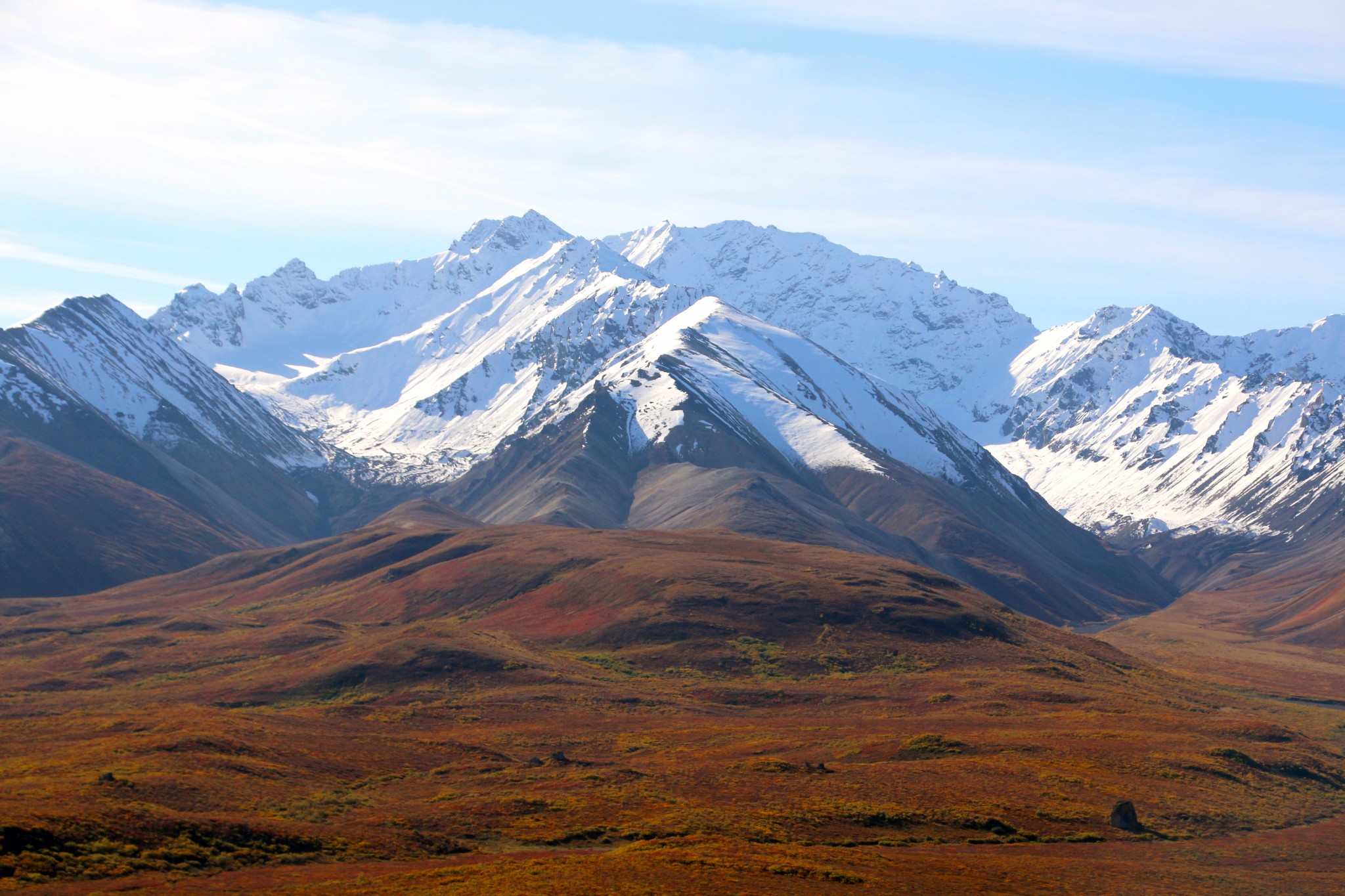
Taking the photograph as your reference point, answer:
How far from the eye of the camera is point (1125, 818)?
89.1 metres

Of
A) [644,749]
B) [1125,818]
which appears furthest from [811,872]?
[644,749]

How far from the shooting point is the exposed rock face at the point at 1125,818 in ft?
291

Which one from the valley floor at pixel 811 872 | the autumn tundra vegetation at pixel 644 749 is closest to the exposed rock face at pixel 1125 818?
the autumn tundra vegetation at pixel 644 749

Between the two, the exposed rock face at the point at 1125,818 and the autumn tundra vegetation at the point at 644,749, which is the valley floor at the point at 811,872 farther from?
the exposed rock face at the point at 1125,818

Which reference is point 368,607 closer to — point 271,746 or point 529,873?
point 271,746

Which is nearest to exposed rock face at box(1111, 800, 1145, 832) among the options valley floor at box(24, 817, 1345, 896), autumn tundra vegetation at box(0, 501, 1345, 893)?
autumn tundra vegetation at box(0, 501, 1345, 893)

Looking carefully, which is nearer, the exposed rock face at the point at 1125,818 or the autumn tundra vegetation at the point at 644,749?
the autumn tundra vegetation at the point at 644,749

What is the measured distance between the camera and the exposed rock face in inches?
3497

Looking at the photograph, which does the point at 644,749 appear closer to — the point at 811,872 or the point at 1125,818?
the point at 811,872

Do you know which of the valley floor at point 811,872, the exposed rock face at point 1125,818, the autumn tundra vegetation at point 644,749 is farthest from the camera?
the exposed rock face at point 1125,818

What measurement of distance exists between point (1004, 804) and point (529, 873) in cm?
3825

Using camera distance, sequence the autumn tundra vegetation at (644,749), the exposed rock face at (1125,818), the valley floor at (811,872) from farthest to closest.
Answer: the exposed rock face at (1125,818) < the autumn tundra vegetation at (644,749) < the valley floor at (811,872)

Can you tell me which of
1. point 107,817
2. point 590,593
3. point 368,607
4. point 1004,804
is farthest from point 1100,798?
point 368,607

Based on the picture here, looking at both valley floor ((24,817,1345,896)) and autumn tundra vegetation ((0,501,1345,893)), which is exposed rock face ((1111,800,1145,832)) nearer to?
autumn tundra vegetation ((0,501,1345,893))
